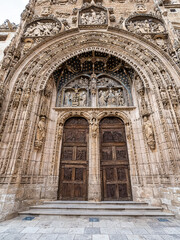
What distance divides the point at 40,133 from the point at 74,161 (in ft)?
6.72

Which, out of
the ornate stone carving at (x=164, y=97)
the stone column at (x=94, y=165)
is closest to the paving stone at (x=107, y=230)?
the stone column at (x=94, y=165)

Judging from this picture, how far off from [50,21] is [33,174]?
9.74 meters

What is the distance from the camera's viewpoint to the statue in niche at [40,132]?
539cm

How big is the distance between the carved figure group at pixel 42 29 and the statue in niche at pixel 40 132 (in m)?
5.74

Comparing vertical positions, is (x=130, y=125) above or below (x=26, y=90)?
below

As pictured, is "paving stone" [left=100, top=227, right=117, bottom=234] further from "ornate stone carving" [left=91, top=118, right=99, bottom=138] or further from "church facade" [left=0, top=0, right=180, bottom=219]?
"ornate stone carving" [left=91, top=118, right=99, bottom=138]

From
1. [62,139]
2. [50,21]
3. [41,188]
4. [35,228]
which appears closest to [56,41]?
[50,21]

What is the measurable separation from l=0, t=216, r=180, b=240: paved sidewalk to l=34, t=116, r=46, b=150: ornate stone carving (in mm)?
2464

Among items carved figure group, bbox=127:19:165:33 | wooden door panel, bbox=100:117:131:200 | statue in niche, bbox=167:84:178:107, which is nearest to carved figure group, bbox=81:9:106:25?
carved figure group, bbox=127:19:165:33

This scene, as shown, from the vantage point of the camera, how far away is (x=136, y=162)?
569 cm

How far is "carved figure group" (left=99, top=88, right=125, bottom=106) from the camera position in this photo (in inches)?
290

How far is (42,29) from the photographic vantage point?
8.22 meters

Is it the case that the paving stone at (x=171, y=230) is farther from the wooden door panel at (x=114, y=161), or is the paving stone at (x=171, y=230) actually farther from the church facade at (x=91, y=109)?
the wooden door panel at (x=114, y=161)

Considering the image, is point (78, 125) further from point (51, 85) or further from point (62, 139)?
A: point (51, 85)
